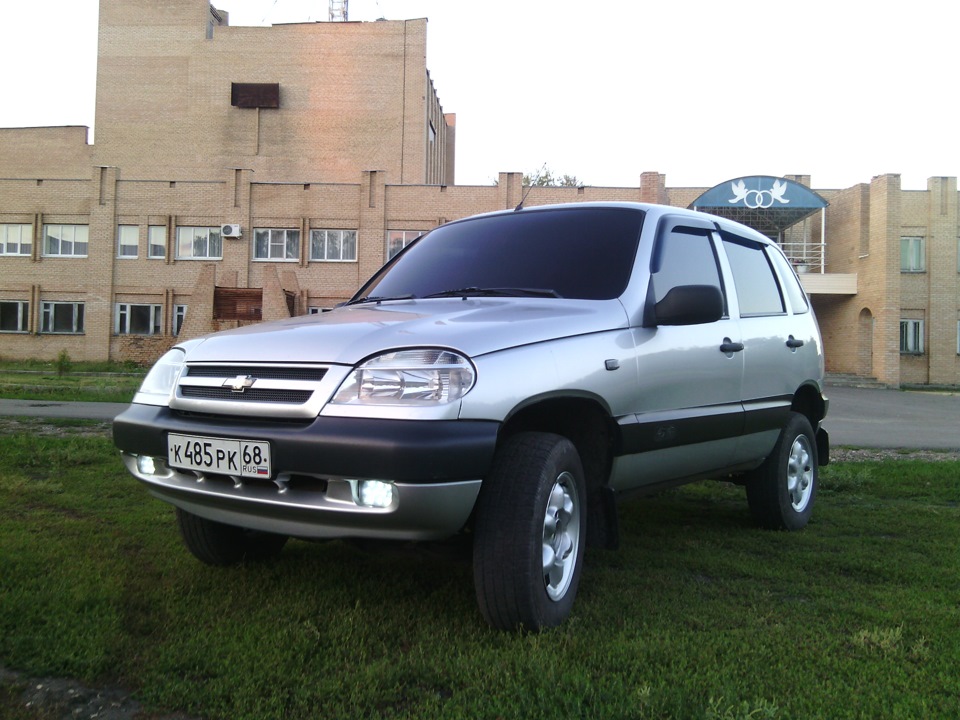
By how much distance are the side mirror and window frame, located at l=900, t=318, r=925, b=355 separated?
128ft

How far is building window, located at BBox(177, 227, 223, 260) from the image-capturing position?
38.5 meters

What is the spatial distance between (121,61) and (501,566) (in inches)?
1986

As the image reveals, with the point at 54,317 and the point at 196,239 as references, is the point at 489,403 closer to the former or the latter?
the point at 196,239

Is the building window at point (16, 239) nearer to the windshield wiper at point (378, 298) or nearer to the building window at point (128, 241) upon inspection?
the building window at point (128, 241)

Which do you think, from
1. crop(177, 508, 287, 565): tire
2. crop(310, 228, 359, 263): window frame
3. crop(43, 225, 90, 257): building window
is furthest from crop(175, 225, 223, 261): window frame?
crop(177, 508, 287, 565): tire

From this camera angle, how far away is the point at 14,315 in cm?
3916

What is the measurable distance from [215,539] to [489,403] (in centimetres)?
175

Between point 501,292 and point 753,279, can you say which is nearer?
point 501,292

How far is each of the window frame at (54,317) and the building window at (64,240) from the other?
93.7 inches

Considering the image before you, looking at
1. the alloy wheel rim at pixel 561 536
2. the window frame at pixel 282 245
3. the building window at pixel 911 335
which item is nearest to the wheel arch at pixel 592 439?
the alloy wheel rim at pixel 561 536

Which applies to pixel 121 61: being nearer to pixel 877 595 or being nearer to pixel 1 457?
pixel 1 457

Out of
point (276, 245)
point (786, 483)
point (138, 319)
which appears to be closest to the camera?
point (786, 483)

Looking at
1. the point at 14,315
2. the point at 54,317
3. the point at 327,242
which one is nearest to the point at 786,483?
the point at 327,242

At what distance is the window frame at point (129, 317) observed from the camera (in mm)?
38438
